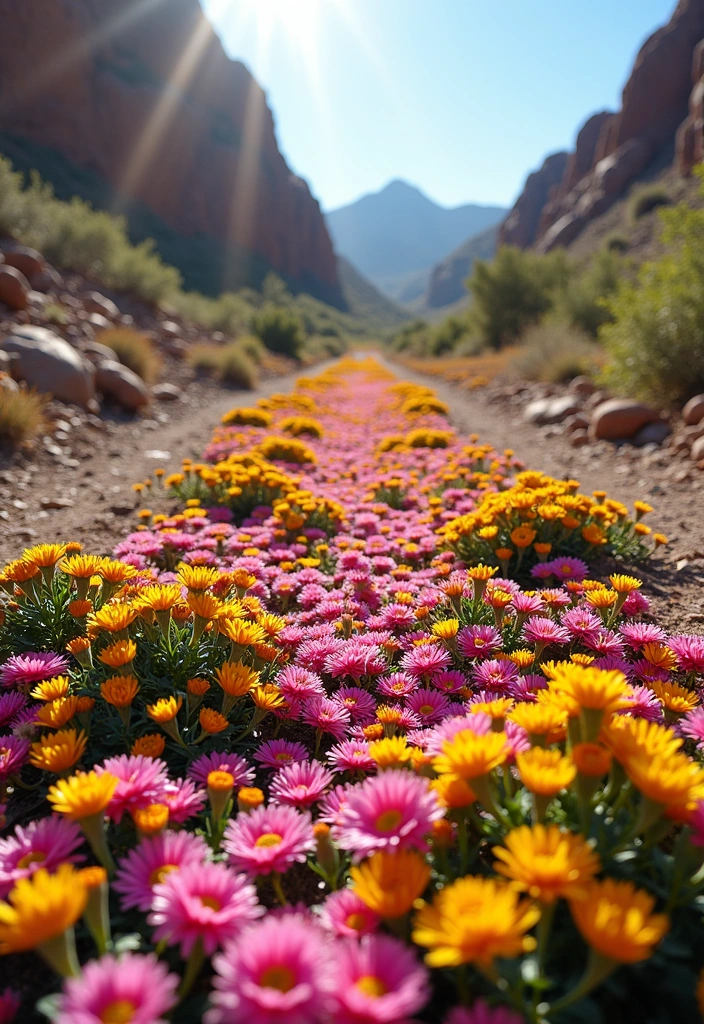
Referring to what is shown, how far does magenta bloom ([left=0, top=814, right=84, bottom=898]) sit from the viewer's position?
110 centimetres

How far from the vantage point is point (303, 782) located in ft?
4.70

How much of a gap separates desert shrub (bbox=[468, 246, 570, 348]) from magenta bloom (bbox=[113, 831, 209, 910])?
22.5 meters

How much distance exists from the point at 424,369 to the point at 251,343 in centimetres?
824

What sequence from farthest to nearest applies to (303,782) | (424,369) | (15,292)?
(424,369) < (15,292) < (303,782)

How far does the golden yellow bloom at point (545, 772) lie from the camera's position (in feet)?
3.38

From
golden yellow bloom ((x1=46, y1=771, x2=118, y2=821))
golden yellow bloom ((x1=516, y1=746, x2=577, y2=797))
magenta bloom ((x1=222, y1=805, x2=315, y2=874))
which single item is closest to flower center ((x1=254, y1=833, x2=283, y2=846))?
magenta bloom ((x1=222, y1=805, x2=315, y2=874))

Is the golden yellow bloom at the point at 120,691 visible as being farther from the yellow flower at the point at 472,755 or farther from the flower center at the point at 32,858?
the yellow flower at the point at 472,755

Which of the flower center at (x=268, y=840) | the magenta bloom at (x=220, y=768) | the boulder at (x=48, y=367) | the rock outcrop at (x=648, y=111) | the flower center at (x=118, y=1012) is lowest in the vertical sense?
the magenta bloom at (x=220, y=768)

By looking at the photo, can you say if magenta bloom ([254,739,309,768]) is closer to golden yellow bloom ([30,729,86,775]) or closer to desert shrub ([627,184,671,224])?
golden yellow bloom ([30,729,86,775])

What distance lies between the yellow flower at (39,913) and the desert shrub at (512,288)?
74.8 feet

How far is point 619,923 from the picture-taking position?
81 cm

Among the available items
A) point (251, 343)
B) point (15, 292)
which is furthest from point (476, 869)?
point (251, 343)

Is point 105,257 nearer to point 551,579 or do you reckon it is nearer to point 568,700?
point 551,579

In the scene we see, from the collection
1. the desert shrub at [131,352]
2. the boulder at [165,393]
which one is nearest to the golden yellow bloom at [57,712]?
the boulder at [165,393]
